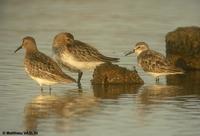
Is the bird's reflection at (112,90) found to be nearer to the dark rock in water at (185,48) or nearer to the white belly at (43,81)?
the white belly at (43,81)

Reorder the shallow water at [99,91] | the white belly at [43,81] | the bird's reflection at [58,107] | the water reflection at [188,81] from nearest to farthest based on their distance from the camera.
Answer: the shallow water at [99,91] → the bird's reflection at [58,107] → the white belly at [43,81] → the water reflection at [188,81]

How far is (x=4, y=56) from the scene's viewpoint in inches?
1038

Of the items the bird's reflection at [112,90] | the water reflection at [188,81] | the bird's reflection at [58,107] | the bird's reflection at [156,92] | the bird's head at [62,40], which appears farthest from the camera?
the bird's head at [62,40]

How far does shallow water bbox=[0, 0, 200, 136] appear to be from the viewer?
59.1 feet

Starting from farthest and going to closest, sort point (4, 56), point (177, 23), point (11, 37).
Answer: point (177, 23) < point (11, 37) < point (4, 56)

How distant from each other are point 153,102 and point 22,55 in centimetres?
715

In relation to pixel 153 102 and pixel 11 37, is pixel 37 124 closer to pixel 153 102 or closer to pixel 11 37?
pixel 153 102

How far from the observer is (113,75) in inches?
892

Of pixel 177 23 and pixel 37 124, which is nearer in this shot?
pixel 37 124

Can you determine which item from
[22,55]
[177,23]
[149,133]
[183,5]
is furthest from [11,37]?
[149,133]

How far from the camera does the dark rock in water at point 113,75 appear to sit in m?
22.6

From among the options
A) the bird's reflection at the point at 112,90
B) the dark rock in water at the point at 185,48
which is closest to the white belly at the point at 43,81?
the bird's reflection at the point at 112,90

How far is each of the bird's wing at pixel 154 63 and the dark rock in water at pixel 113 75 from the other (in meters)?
0.88

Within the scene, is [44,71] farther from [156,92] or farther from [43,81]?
[156,92]
